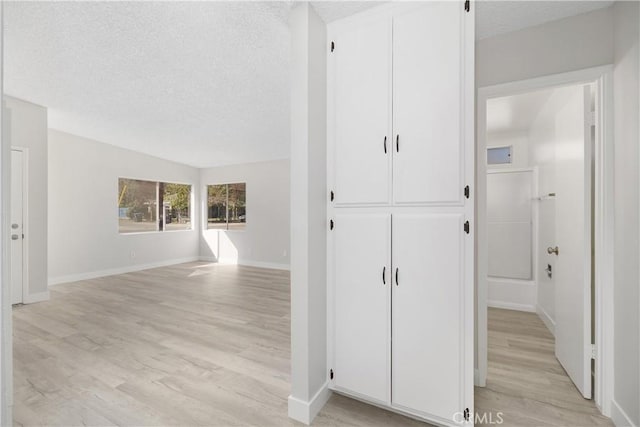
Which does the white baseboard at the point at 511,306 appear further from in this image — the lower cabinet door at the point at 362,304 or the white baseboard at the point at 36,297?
the white baseboard at the point at 36,297

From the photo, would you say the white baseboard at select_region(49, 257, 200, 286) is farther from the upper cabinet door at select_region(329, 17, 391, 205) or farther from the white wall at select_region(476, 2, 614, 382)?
the white wall at select_region(476, 2, 614, 382)

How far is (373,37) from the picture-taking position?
1811mm

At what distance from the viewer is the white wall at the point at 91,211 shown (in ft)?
17.1

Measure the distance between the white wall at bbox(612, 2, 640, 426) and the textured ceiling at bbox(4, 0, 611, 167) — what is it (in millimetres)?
332

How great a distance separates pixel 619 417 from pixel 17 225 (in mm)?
6423

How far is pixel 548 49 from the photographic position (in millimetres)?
1975

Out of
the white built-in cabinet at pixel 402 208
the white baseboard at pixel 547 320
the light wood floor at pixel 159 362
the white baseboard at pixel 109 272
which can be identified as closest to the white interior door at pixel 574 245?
the white baseboard at pixel 547 320

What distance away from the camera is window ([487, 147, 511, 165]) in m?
4.45

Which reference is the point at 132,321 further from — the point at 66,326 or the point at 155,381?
the point at 155,381

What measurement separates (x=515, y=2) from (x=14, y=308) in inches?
243

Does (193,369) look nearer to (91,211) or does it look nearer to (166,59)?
(166,59)

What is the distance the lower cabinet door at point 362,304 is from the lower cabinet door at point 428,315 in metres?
0.06

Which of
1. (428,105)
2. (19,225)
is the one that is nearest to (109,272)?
(19,225)

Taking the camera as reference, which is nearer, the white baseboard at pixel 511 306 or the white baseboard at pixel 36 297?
the white baseboard at pixel 511 306
